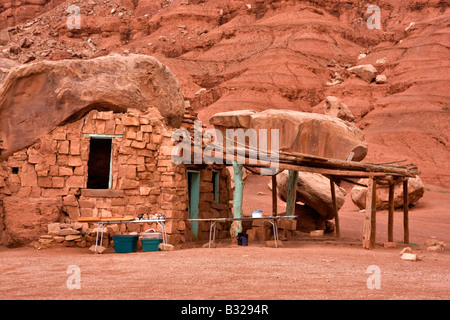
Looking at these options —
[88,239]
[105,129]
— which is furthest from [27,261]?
[105,129]

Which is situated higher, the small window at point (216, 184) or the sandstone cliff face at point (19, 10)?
the sandstone cliff face at point (19, 10)

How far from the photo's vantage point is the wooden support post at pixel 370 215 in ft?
41.0

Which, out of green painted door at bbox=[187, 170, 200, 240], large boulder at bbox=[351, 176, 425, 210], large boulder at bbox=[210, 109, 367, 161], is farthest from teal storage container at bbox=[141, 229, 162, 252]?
large boulder at bbox=[351, 176, 425, 210]

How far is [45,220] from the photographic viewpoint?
1270 cm

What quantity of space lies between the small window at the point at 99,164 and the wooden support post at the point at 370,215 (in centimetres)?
864

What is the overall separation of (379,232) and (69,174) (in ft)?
35.7

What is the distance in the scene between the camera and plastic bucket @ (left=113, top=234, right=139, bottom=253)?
11.6 m

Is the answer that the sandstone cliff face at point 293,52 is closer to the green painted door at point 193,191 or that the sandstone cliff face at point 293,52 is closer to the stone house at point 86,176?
the green painted door at point 193,191

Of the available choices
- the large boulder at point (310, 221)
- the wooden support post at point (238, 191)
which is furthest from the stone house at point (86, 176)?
the large boulder at point (310, 221)

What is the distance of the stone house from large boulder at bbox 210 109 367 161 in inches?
484

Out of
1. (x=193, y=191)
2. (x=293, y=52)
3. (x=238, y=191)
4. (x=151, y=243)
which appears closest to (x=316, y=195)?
(x=193, y=191)

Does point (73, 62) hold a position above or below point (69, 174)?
above

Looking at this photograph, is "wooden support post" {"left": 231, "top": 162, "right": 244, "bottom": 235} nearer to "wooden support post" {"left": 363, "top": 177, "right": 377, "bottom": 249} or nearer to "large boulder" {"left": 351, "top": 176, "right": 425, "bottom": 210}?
"wooden support post" {"left": 363, "top": 177, "right": 377, "bottom": 249}

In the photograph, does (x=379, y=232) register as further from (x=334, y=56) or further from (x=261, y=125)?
(x=334, y=56)
